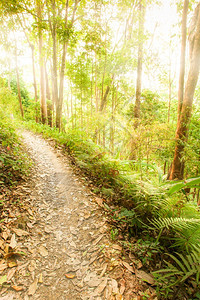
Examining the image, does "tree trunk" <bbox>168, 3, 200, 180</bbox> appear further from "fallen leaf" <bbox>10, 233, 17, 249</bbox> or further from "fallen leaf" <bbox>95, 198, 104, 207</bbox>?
"fallen leaf" <bbox>10, 233, 17, 249</bbox>

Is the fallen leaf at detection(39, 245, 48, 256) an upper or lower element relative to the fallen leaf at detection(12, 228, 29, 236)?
lower

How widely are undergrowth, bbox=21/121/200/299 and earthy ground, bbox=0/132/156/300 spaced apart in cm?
23

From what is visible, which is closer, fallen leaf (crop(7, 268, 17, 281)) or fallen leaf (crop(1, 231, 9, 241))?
fallen leaf (crop(7, 268, 17, 281))

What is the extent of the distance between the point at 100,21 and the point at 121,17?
4.87 ft

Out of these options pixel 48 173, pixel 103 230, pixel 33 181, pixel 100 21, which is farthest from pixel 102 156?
pixel 100 21

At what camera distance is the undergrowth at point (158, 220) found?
1586 millimetres

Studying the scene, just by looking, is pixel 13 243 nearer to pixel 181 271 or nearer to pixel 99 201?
pixel 99 201

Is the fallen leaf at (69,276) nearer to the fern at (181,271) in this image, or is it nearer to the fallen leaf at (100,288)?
the fallen leaf at (100,288)

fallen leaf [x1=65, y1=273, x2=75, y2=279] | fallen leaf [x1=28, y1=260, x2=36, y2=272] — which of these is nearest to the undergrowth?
fallen leaf [x1=65, y1=273, x2=75, y2=279]

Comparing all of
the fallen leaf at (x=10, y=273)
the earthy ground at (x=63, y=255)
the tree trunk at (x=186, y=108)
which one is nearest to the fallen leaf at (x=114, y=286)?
the earthy ground at (x=63, y=255)

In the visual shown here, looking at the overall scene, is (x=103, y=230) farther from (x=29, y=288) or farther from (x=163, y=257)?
(x=29, y=288)

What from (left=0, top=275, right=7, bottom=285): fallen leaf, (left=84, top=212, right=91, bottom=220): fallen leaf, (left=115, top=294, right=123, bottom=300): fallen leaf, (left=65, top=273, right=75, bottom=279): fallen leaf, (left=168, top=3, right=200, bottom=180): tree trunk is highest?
(left=168, top=3, right=200, bottom=180): tree trunk

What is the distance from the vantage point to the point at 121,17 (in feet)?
27.3

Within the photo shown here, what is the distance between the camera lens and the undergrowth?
5.20ft
